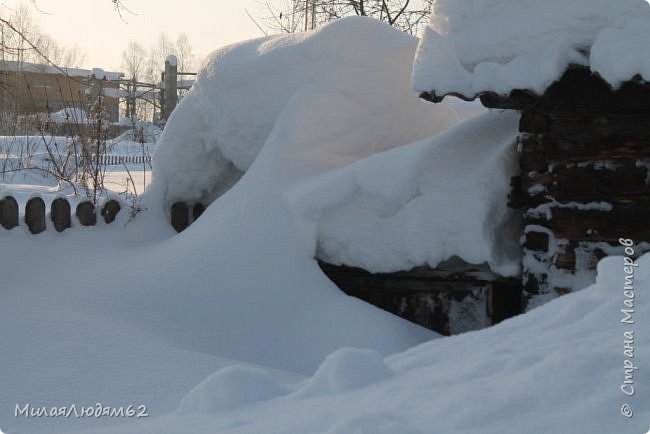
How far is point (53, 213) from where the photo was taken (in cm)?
565

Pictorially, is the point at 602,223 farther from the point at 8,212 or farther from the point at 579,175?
the point at 8,212

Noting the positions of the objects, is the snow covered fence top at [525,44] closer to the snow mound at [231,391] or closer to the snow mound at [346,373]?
the snow mound at [346,373]

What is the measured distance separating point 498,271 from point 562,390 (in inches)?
106

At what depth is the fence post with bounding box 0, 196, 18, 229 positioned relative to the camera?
536 centimetres

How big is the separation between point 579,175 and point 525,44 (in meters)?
0.79

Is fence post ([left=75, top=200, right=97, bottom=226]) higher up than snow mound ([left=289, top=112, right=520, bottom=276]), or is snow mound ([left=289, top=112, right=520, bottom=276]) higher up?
snow mound ([left=289, top=112, right=520, bottom=276])

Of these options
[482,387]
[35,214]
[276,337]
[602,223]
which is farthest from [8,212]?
[482,387]

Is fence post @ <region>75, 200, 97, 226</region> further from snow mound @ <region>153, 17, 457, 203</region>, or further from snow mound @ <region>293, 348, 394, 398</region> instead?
snow mound @ <region>293, 348, 394, 398</region>

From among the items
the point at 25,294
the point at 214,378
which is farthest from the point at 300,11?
the point at 214,378

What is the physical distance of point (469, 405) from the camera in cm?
187

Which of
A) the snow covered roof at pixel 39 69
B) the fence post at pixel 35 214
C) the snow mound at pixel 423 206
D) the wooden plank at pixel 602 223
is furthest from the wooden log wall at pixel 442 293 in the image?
the snow covered roof at pixel 39 69

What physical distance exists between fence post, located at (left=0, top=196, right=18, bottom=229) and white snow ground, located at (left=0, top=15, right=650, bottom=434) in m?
0.12

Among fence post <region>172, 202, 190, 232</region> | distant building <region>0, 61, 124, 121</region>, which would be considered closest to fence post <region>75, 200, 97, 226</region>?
fence post <region>172, 202, 190, 232</region>

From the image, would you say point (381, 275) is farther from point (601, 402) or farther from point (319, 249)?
point (601, 402)
